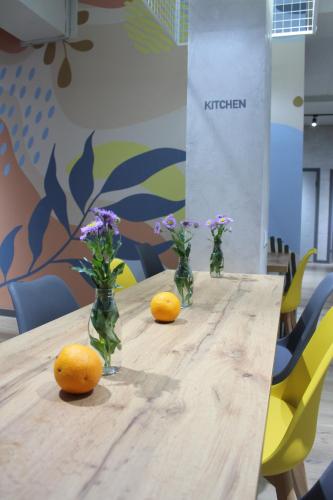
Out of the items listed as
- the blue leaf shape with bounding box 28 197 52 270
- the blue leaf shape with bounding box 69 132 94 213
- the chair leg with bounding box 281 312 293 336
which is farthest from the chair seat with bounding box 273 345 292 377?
the blue leaf shape with bounding box 28 197 52 270

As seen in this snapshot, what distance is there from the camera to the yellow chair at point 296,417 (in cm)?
109

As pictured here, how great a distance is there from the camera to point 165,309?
1538 mm

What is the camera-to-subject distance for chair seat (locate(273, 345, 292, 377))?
188 centimetres

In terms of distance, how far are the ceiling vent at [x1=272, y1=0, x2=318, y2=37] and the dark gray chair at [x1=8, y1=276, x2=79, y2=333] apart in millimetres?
2677

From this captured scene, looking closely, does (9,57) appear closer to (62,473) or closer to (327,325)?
(327,325)

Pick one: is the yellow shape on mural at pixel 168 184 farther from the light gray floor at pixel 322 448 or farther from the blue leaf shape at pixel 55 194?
the light gray floor at pixel 322 448

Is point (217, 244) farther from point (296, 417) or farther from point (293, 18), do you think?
point (293, 18)

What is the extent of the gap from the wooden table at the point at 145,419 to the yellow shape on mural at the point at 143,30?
343 cm

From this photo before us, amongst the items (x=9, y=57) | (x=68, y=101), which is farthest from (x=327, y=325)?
(x=9, y=57)

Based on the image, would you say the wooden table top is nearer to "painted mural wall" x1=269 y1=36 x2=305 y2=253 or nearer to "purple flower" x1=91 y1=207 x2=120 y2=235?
"painted mural wall" x1=269 y1=36 x2=305 y2=253

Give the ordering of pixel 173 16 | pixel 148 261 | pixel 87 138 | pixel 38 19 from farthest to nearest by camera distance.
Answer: pixel 87 138 < pixel 38 19 < pixel 173 16 < pixel 148 261

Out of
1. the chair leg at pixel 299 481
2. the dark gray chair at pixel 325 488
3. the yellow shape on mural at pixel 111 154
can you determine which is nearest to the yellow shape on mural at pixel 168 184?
the yellow shape on mural at pixel 111 154

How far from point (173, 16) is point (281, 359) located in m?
2.83

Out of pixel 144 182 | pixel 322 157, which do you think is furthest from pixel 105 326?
pixel 322 157
